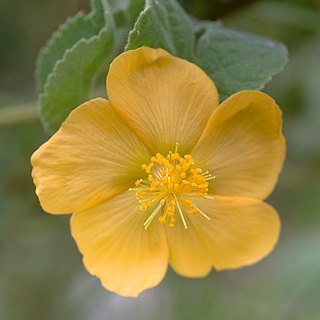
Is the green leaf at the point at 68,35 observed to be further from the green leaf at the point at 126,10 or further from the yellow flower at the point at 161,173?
the yellow flower at the point at 161,173

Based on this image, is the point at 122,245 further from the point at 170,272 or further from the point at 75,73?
the point at 170,272

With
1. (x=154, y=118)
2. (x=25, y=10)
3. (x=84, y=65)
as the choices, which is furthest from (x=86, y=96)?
(x=25, y=10)

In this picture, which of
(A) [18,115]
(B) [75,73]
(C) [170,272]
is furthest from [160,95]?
(C) [170,272]

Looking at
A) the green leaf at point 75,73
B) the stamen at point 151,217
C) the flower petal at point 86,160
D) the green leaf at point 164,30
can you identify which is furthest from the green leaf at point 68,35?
the stamen at point 151,217

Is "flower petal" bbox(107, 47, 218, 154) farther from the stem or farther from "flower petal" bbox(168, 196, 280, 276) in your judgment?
the stem

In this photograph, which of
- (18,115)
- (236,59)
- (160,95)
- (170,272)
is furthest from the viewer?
(170,272)

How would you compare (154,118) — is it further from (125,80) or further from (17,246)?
(17,246)
